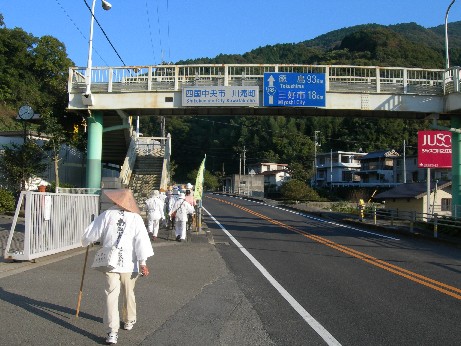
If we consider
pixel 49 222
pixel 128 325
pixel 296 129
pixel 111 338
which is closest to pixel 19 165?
pixel 49 222

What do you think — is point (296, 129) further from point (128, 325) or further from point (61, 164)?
point (128, 325)

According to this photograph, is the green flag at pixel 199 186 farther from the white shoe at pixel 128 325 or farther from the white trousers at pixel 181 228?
the white shoe at pixel 128 325

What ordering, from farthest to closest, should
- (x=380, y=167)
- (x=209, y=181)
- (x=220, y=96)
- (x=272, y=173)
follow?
(x=272, y=173), (x=209, y=181), (x=380, y=167), (x=220, y=96)

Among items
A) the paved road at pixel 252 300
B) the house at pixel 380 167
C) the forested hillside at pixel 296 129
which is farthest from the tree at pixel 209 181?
the paved road at pixel 252 300

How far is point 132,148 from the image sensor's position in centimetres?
3048

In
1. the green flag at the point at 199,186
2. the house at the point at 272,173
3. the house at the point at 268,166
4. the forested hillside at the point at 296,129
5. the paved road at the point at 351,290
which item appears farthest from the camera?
the house at the point at 268,166

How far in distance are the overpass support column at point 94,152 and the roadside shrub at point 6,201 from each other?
3950 mm

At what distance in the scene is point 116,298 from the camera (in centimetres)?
567

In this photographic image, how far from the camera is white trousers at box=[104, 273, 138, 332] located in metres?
5.54

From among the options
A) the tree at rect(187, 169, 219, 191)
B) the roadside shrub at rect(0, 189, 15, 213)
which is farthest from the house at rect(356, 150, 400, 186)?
the roadside shrub at rect(0, 189, 15, 213)

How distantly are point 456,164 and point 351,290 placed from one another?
51.1ft

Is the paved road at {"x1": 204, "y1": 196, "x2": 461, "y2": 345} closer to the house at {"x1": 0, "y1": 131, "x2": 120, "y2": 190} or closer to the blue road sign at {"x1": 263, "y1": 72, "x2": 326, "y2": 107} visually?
the blue road sign at {"x1": 263, "y1": 72, "x2": 326, "y2": 107}

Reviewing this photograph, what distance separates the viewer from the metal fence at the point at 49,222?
33.2ft

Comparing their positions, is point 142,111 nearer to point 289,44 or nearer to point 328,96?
point 328,96
